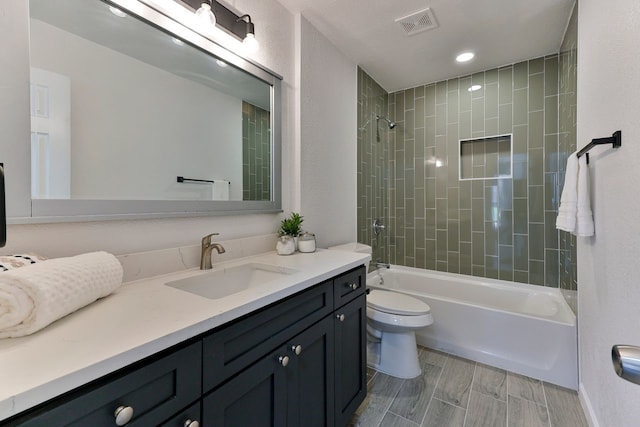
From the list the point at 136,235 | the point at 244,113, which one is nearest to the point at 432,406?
the point at 136,235

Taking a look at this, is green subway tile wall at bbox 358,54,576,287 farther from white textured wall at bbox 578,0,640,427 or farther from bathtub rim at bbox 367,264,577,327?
white textured wall at bbox 578,0,640,427

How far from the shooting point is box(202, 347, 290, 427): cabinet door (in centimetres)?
72

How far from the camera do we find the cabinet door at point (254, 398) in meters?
0.72

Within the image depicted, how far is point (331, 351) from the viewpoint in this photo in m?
1.19

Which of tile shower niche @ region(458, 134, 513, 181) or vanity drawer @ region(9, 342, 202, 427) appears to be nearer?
vanity drawer @ region(9, 342, 202, 427)

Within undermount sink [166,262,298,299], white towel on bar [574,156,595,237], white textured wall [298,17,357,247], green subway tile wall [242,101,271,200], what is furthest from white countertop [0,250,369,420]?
white towel on bar [574,156,595,237]

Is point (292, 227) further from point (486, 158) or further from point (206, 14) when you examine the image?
point (486, 158)

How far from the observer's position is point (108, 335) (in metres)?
0.60

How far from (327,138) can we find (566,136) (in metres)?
1.86

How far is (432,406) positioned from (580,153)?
1613 mm

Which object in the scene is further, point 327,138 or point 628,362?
point 327,138

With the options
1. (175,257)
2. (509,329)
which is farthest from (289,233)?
(509,329)

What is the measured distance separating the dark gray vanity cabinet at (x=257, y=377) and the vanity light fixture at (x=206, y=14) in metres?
1.31

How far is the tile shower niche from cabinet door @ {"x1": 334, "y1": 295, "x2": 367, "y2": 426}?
2042 mm
